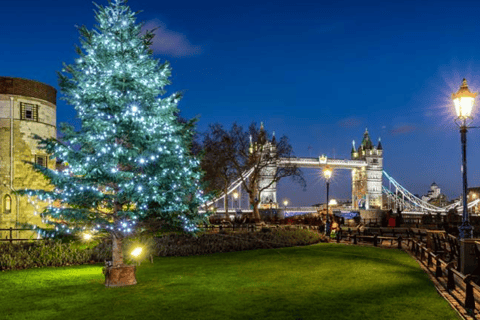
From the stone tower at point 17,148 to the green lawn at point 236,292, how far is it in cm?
1979

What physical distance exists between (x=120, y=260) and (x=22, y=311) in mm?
3805

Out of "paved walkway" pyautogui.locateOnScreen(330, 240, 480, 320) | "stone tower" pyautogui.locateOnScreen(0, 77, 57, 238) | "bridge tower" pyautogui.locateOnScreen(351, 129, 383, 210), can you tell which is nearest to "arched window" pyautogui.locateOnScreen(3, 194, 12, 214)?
"stone tower" pyautogui.locateOnScreen(0, 77, 57, 238)

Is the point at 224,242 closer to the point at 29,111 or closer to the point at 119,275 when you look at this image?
the point at 119,275

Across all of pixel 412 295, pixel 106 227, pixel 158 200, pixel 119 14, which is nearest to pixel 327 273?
pixel 412 295

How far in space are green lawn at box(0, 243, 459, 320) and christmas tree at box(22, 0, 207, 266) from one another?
165cm

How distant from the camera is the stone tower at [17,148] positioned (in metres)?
34.0

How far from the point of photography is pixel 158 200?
12.8 m

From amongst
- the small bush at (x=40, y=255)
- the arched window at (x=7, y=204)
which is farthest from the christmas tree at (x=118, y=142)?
the arched window at (x=7, y=204)

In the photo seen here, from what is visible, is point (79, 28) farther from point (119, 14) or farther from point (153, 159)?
point (153, 159)

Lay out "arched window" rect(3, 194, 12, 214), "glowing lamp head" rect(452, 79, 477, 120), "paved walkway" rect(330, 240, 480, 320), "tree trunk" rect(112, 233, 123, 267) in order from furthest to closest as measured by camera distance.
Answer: "arched window" rect(3, 194, 12, 214), "tree trunk" rect(112, 233, 123, 267), "glowing lamp head" rect(452, 79, 477, 120), "paved walkway" rect(330, 240, 480, 320)

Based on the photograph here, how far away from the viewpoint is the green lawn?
963 centimetres

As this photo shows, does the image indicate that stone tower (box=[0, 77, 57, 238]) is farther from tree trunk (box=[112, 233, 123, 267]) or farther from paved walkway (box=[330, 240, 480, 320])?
paved walkway (box=[330, 240, 480, 320])

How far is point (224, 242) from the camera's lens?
75.2ft

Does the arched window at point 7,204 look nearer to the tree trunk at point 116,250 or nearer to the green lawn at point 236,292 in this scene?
the green lawn at point 236,292
